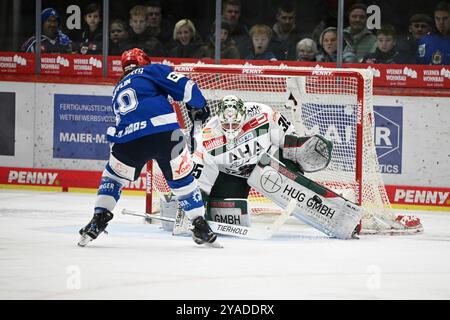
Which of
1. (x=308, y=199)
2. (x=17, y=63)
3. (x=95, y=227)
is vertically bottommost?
(x=95, y=227)

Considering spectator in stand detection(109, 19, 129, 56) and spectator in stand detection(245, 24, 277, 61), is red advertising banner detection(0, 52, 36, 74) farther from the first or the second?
spectator in stand detection(245, 24, 277, 61)

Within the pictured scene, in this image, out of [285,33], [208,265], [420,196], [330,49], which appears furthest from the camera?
[285,33]

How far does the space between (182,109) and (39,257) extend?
2.23 metres

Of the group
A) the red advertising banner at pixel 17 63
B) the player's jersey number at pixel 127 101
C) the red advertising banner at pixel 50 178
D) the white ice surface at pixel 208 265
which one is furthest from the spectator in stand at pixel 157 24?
the player's jersey number at pixel 127 101

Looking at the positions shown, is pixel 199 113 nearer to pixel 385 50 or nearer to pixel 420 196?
pixel 420 196

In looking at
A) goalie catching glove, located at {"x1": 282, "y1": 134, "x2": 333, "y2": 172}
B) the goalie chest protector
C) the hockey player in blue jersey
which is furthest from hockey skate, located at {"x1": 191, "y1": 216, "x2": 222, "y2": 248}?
goalie catching glove, located at {"x1": 282, "y1": 134, "x2": 333, "y2": 172}

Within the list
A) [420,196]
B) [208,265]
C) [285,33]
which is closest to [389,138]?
[420,196]

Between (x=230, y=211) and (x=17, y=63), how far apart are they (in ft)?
12.4

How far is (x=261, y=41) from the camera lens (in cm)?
1016

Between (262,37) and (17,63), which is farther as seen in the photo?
(17,63)

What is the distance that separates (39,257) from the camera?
651cm

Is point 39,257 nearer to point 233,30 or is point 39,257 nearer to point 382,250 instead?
point 382,250

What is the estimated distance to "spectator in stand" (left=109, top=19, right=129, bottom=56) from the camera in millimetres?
10500
